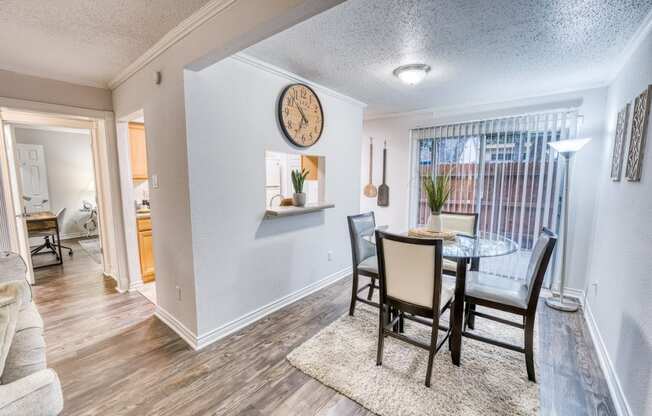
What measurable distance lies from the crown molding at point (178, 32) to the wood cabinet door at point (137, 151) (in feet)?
2.55

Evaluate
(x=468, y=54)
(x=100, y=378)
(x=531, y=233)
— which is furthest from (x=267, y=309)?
(x=531, y=233)

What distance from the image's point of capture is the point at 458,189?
152 inches

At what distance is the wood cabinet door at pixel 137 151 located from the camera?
3.31 metres

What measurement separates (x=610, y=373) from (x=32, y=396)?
122 inches

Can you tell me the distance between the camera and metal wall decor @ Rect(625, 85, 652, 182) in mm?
1675

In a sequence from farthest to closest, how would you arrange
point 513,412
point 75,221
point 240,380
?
point 75,221
point 240,380
point 513,412

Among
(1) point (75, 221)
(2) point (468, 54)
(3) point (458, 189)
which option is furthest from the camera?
(1) point (75, 221)

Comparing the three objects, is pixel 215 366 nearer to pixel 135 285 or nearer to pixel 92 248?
pixel 135 285

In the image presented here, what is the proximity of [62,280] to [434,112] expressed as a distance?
5.48 m

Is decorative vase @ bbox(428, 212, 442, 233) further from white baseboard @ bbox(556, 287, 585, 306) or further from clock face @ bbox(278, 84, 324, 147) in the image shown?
white baseboard @ bbox(556, 287, 585, 306)

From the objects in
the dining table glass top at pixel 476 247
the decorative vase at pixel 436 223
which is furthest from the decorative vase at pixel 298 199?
the decorative vase at pixel 436 223

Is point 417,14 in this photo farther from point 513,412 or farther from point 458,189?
point 458,189

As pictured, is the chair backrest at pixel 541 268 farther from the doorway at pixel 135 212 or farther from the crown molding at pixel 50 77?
the crown molding at pixel 50 77

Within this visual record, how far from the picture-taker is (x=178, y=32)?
187cm
